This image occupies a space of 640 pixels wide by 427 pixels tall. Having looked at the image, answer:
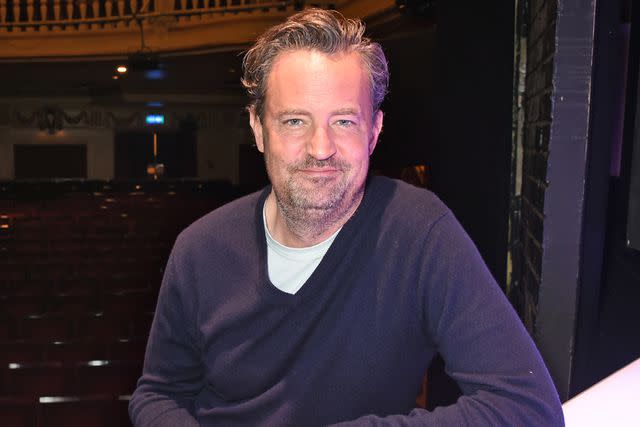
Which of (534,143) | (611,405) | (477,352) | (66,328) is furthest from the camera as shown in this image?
(66,328)

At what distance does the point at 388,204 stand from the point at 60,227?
6.68 m

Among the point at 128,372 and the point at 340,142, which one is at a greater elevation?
the point at 340,142

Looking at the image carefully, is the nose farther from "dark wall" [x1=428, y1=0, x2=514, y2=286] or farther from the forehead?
"dark wall" [x1=428, y1=0, x2=514, y2=286]

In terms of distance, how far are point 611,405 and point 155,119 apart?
16.0m

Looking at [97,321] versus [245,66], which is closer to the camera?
[245,66]

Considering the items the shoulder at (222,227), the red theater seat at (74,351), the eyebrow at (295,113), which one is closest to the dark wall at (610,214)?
the eyebrow at (295,113)

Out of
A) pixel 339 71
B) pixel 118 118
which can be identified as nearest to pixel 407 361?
pixel 339 71

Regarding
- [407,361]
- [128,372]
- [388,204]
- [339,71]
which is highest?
[339,71]

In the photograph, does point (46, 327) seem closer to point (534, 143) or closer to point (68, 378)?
point (68, 378)

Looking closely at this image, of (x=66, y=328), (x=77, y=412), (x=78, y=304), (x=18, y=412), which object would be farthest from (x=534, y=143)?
(x=78, y=304)

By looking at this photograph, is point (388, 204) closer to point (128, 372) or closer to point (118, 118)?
point (128, 372)

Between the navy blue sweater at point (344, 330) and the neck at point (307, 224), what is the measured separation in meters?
0.03

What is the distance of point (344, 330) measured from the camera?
3.80ft

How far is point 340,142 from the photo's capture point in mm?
1187
